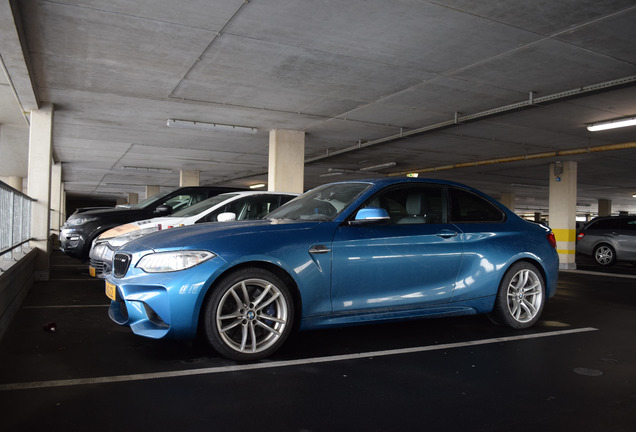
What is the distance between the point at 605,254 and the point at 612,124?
6.12 m

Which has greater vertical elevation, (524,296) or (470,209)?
(470,209)

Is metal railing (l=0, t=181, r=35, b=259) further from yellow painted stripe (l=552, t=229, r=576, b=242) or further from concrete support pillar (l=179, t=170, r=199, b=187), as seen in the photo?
yellow painted stripe (l=552, t=229, r=576, b=242)

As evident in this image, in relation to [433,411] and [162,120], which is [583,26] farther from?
[162,120]

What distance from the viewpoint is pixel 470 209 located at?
478 centimetres

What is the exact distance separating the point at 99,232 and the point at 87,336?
4.83 metres

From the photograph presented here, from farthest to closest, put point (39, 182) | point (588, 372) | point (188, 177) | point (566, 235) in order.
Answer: point (188, 177) < point (566, 235) < point (39, 182) < point (588, 372)

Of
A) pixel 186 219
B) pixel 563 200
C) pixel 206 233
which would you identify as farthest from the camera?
pixel 563 200

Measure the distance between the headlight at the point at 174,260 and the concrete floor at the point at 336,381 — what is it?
2.32ft

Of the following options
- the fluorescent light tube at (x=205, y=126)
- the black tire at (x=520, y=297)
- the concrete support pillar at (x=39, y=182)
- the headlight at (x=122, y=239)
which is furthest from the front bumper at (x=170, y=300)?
the fluorescent light tube at (x=205, y=126)

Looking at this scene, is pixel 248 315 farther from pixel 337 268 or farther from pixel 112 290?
pixel 112 290

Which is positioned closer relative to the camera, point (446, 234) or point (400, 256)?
point (400, 256)

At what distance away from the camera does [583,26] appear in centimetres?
579

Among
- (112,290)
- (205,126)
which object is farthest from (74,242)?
(112,290)

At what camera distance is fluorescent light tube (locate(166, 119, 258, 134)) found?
11.7 meters
